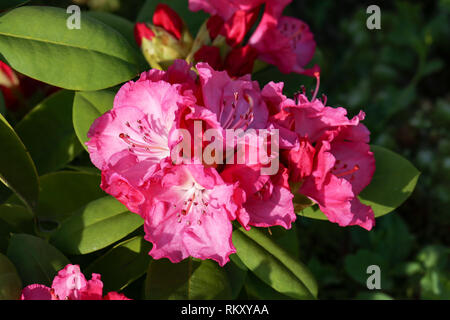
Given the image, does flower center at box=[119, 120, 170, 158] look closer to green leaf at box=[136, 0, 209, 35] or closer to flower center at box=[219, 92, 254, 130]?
flower center at box=[219, 92, 254, 130]

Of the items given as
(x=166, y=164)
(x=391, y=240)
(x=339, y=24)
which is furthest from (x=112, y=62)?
(x=339, y=24)

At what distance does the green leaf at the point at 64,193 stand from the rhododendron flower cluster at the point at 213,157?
0.82 ft

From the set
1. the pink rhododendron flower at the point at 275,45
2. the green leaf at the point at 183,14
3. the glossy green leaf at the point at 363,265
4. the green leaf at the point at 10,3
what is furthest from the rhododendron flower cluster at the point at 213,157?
the glossy green leaf at the point at 363,265

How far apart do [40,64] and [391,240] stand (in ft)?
4.03

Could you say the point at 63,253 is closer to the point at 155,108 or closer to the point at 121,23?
the point at 155,108

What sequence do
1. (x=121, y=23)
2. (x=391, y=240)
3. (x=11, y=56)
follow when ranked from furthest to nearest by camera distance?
(x=391, y=240), (x=121, y=23), (x=11, y=56)

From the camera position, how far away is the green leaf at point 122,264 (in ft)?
3.31

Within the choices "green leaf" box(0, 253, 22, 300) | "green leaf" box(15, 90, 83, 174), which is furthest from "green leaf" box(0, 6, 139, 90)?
"green leaf" box(0, 253, 22, 300)

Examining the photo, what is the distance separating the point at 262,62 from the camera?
118 centimetres

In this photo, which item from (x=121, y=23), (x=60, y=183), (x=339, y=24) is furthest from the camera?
(x=339, y=24)

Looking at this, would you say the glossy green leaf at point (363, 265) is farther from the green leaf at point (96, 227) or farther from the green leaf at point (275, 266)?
the green leaf at point (96, 227)

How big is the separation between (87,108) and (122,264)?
→ 1.07 ft

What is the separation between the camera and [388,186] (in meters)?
1.09
